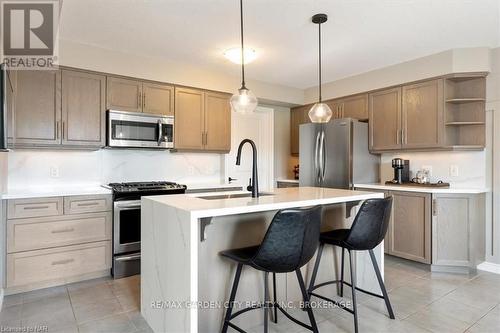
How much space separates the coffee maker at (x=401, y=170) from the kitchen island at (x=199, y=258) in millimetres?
1696

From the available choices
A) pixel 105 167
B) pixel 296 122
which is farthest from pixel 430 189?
pixel 105 167

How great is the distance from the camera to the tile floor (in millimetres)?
2197

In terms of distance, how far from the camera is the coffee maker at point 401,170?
3949mm

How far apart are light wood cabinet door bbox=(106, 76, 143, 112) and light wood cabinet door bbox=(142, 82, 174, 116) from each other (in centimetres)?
7

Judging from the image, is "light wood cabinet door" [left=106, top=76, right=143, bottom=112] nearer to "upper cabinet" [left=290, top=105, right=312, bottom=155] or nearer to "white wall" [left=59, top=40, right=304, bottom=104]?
"white wall" [left=59, top=40, right=304, bottom=104]

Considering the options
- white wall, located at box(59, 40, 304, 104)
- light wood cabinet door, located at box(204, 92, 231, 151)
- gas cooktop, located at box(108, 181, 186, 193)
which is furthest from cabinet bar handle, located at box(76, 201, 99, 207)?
light wood cabinet door, located at box(204, 92, 231, 151)

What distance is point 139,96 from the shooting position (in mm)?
3645

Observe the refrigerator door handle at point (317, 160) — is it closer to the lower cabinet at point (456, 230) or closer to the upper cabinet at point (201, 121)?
the upper cabinet at point (201, 121)

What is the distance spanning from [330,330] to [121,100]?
123 inches

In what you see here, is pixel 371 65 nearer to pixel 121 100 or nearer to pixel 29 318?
pixel 121 100

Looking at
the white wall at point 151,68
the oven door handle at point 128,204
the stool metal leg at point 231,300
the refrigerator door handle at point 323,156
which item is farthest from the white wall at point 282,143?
the stool metal leg at point 231,300

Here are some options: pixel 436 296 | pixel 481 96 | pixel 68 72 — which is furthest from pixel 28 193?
pixel 481 96

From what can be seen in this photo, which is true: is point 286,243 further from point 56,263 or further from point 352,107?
point 352,107

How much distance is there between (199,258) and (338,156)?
281 cm
